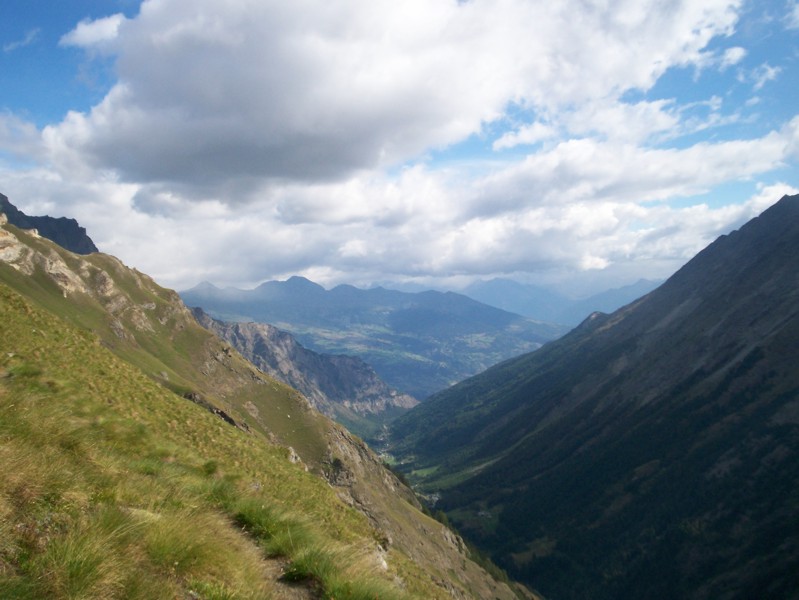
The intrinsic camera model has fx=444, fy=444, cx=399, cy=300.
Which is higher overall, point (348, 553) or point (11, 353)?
point (11, 353)

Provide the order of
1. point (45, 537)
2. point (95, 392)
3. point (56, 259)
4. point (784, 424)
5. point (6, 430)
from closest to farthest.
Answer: point (45, 537), point (6, 430), point (95, 392), point (56, 259), point (784, 424)

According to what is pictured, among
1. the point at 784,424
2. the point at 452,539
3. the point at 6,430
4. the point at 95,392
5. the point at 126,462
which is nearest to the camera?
the point at 6,430

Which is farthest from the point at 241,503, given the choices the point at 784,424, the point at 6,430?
the point at 784,424

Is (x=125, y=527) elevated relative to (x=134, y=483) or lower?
lower

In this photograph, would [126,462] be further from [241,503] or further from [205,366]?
[205,366]

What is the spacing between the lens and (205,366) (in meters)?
184

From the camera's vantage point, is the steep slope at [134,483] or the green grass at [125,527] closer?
the green grass at [125,527]

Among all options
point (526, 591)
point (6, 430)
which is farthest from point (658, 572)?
point (6, 430)

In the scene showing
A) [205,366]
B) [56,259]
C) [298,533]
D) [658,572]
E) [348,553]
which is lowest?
[658,572]

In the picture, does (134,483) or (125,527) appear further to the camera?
(134,483)

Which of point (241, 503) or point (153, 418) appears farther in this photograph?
point (153, 418)

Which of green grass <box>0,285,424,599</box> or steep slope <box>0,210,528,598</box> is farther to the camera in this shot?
steep slope <box>0,210,528,598</box>

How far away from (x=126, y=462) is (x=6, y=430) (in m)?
3.59

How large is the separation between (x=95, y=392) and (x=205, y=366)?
172 meters
